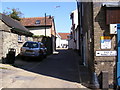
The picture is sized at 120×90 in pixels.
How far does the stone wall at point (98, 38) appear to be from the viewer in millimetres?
7727

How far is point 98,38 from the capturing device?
7758mm

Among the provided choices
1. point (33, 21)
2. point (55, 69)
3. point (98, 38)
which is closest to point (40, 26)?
point (33, 21)

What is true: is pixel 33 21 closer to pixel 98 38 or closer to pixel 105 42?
pixel 98 38

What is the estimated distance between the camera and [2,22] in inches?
711

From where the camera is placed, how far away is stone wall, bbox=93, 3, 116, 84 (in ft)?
25.3

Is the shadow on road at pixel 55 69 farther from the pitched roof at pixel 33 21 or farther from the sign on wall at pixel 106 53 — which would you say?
the pitched roof at pixel 33 21

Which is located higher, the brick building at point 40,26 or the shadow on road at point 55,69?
the brick building at point 40,26

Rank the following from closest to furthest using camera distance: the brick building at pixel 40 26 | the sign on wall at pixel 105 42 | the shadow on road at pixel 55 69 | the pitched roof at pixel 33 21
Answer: the sign on wall at pixel 105 42 < the shadow on road at pixel 55 69 < the brick building at pixel 40 26 < the pitched roof at pixel 33 21

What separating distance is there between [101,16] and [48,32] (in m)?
28.3

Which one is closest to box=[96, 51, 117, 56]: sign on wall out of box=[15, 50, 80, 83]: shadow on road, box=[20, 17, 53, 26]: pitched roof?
box=[15, 50, 80, 83]: shadow on road

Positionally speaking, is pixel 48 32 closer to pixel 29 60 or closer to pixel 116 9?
pixel 29 60

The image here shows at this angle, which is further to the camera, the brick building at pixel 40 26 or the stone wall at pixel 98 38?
the brick building at pixel 40 26

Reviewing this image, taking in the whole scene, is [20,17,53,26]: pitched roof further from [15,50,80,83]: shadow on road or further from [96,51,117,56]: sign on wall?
[96,51,117,56]: sign on wall

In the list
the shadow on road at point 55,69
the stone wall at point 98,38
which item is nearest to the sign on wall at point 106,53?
the stone wall at point 98,38
